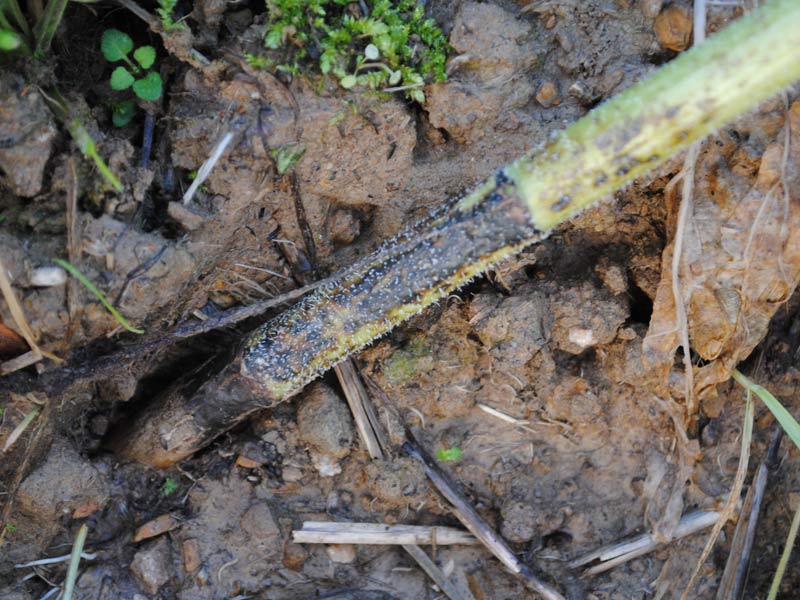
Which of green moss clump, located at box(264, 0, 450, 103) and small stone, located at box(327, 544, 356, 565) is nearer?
green moss clump, located at box(264, 0, 450, 103)

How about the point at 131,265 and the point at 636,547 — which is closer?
the point at 131,265

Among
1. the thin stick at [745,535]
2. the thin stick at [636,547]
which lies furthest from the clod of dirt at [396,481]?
the thin stick at [745,535]

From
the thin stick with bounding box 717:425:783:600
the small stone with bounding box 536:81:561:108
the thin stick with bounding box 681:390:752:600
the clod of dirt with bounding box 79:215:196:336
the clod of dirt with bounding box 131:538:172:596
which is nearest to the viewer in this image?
the clod of dirt with bounding box 79:215:196:336

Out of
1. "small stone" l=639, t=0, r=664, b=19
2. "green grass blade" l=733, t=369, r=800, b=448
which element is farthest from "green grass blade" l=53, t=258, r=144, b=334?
"green grass blade" l=733, t=369, r=800, b=448

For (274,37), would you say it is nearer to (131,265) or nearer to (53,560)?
(131,265)

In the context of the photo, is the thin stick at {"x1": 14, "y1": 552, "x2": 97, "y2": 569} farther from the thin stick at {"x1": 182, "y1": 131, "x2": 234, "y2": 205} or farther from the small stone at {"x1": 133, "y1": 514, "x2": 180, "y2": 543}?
the thin stick at {"x1": 182, "y1": 131, "x2": 234, "y2": 205}

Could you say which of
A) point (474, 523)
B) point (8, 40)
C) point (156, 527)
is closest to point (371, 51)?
point (8, 40)
